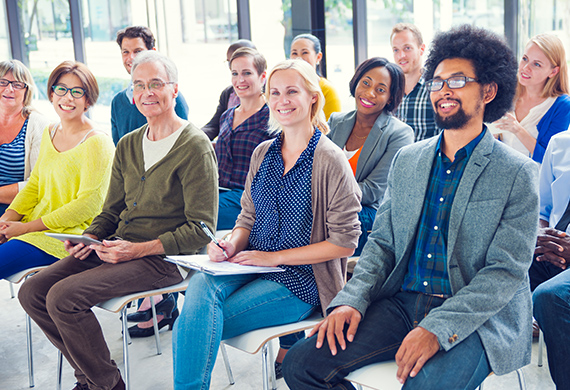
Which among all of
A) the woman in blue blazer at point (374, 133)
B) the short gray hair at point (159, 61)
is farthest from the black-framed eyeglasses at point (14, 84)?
the woman in blue blazer at point (374, 133)

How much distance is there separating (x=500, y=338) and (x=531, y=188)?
405 mm

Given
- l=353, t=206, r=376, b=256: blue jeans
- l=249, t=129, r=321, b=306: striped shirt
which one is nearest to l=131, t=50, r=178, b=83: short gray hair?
l=249, t=129, r=321, b=306: striped shirt

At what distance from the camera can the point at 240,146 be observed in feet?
10.2

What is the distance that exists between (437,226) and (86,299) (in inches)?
49.6

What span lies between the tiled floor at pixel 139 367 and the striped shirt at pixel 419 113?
1.21 metres

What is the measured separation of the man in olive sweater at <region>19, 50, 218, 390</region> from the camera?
2.10 m

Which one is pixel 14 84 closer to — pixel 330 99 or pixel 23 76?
pixel 23 76

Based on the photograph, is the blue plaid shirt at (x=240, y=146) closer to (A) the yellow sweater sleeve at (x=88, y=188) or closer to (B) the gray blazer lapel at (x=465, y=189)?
(A) the yellow sweater sleeve at (x=88, y=188)

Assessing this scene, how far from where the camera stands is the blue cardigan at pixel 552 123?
9.40 ft

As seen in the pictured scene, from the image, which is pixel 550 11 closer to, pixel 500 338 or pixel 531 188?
pixel 531 188

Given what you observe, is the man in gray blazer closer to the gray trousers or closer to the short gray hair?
the gray trousers

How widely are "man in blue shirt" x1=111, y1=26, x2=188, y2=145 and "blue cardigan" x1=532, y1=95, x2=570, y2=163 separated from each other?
75.0 inches

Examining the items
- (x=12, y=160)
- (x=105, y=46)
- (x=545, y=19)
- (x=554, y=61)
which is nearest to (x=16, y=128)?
(x=12, y=160)

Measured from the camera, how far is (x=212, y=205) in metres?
2.23
